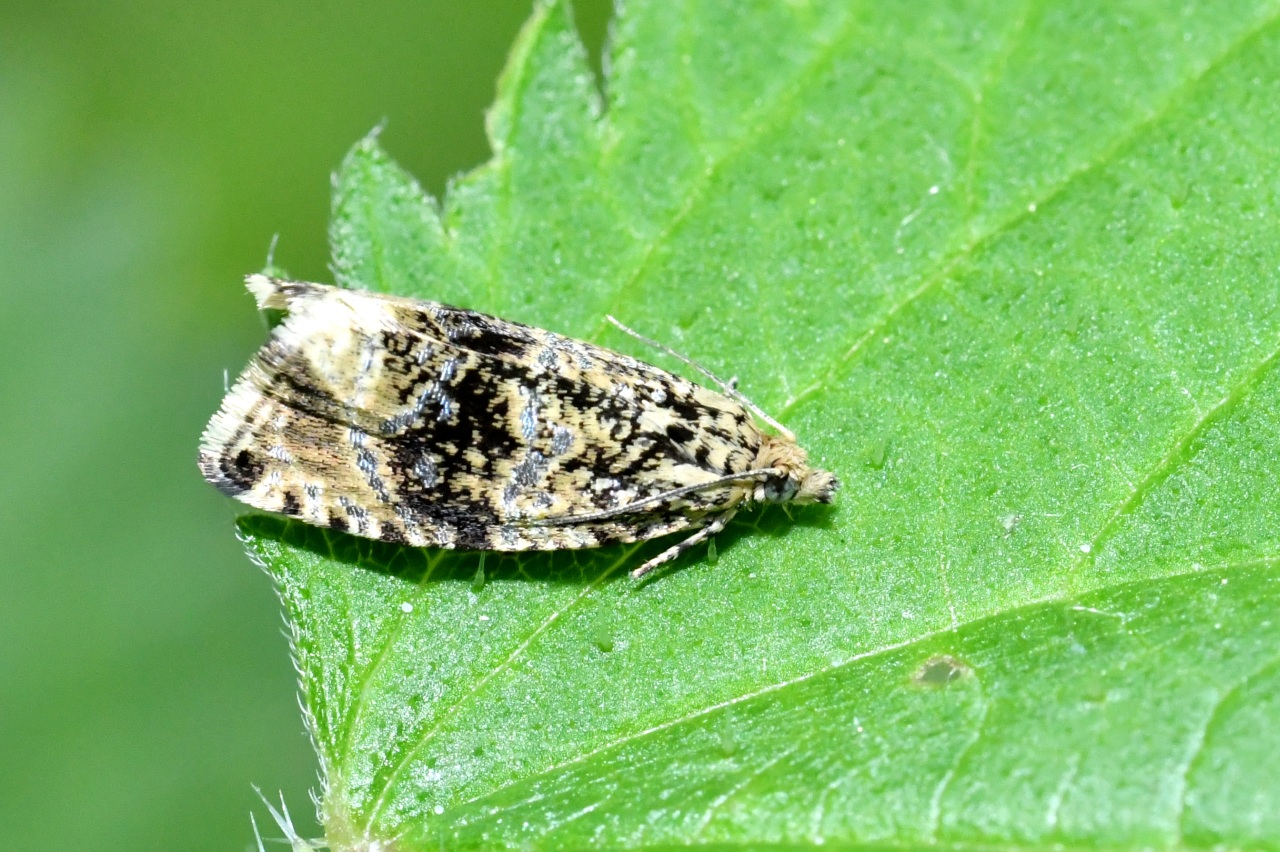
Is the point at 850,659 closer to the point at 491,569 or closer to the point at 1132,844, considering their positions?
the point at 1132,844

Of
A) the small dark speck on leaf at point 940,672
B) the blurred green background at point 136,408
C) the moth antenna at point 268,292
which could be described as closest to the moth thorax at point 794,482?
the small dark speck on leaf at point 940,672

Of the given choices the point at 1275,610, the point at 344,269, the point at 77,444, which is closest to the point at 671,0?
the point at 344,269

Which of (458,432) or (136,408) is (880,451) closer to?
(458,432)

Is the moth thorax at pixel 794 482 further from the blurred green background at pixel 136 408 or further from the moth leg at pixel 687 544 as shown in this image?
the blurred green background at pixel 136 408

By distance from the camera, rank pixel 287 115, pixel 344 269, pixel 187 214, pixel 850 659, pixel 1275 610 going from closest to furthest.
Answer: pixel 1275 610 < pixel 850 659 < pixel 344 269 < pixel 187 214 < pixel 287 115

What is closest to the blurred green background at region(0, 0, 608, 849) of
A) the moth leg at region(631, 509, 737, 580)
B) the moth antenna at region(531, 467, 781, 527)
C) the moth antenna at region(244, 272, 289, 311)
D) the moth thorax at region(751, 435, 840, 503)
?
the moth antenna at region(244, 272, 289, 311)

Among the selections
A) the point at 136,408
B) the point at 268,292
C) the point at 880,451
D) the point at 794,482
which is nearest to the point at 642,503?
the point at 794,482
